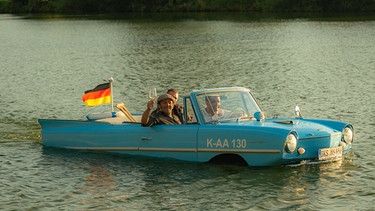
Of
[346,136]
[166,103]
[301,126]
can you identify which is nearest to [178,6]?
[166,103]

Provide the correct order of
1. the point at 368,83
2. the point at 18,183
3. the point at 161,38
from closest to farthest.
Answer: the point at 18,183, the point at 368,83, the point at 161,38

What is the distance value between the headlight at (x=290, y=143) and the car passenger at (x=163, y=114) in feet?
8.31

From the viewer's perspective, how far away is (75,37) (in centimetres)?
6012

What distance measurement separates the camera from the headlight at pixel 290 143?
44.5 feet

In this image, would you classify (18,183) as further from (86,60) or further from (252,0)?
(252,0)

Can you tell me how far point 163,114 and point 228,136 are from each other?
1783 millimetres

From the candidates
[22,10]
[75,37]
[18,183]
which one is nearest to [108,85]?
[18,183]

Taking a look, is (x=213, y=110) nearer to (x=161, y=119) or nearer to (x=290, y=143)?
(x=161, y=119)

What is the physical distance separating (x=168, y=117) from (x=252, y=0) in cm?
8677

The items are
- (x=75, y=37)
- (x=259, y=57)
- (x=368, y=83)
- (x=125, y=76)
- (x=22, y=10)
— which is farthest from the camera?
(x=22, y=10)

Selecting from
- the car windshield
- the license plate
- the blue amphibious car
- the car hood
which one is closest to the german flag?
the blue amphibious car

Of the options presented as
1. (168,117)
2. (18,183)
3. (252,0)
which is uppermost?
(252,0)

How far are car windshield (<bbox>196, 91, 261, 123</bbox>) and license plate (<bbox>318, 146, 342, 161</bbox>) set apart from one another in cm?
167

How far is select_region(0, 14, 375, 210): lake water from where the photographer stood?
13.2 meters
